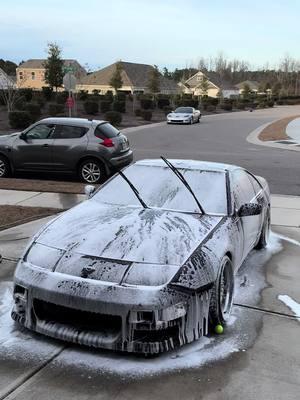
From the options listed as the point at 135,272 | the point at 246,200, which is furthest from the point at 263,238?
the point at 135,272

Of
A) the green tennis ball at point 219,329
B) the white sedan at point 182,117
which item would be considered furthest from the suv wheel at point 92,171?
the white sedan at point 182,117

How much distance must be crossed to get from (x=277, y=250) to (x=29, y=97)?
39729mm

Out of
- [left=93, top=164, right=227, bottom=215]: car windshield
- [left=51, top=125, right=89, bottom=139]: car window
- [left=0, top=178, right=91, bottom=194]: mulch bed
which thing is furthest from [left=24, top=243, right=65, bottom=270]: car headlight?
[left=51, top=125, right=89, bottom=139]: car window

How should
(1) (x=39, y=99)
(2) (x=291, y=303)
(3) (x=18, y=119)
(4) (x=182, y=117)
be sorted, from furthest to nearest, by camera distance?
(1) (x=39, y=99)
(4) (x=182, y=117)
(3) (x=18, y=119)
(2) (x=291, y=303)

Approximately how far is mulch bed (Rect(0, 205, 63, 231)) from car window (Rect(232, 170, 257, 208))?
3.55 metres

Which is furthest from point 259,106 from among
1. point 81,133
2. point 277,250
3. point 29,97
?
point 277,250

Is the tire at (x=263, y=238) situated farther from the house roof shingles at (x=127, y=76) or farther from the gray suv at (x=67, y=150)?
the house roof shingles at (x=127, y=76)

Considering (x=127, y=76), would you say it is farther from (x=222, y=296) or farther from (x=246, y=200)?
(x=222, y=296)

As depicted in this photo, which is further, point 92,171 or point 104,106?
point 104,106

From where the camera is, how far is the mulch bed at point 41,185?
1092 centimetres

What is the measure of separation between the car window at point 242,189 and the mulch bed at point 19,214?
3550 mm

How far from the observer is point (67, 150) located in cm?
1249

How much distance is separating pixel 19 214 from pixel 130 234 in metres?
4.59

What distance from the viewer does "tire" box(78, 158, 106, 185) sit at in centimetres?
1248
